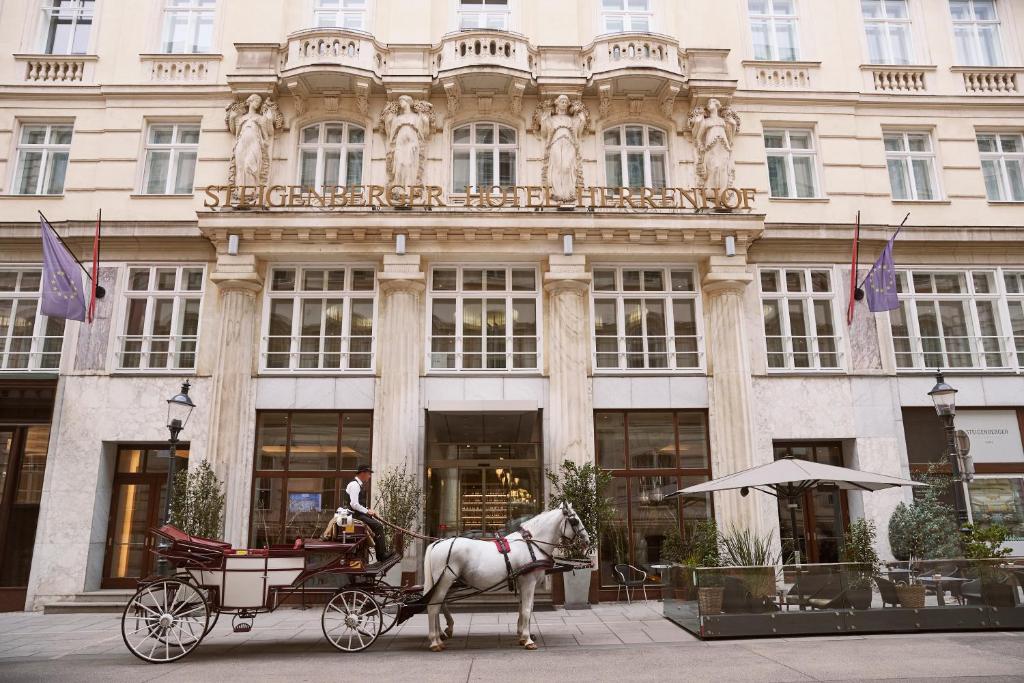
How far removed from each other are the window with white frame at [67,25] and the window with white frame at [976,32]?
25141 millimetres

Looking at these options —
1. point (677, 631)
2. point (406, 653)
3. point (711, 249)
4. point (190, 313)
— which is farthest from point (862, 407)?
point (190, 313)

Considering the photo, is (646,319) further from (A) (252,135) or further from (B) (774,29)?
(A) (252,135)

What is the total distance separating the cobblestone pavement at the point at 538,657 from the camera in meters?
8.55

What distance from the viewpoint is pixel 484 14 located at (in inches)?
790

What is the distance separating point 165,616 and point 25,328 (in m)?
11.6

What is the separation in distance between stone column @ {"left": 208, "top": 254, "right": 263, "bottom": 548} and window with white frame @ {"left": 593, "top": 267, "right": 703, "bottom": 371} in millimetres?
8659

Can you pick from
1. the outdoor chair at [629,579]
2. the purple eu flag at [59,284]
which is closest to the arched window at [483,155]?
the purple eu flag at [59,284]

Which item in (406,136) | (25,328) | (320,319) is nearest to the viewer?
(25,328)

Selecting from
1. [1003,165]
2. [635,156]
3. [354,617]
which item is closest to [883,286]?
[1003,165]

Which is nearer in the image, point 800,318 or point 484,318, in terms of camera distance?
point 484,318

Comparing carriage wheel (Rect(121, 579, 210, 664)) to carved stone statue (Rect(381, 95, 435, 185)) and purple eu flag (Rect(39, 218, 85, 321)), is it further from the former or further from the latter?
carved stone statue (Rect(381, 95, 435, 185))

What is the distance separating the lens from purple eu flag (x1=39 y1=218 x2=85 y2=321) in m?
14.9

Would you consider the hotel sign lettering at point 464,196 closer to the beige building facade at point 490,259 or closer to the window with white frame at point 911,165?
the beige building facade at point 490,259

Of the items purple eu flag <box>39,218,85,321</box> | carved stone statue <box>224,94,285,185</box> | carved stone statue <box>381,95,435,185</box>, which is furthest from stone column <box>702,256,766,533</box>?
purple eu flag <box>39,218,85,321</box>
